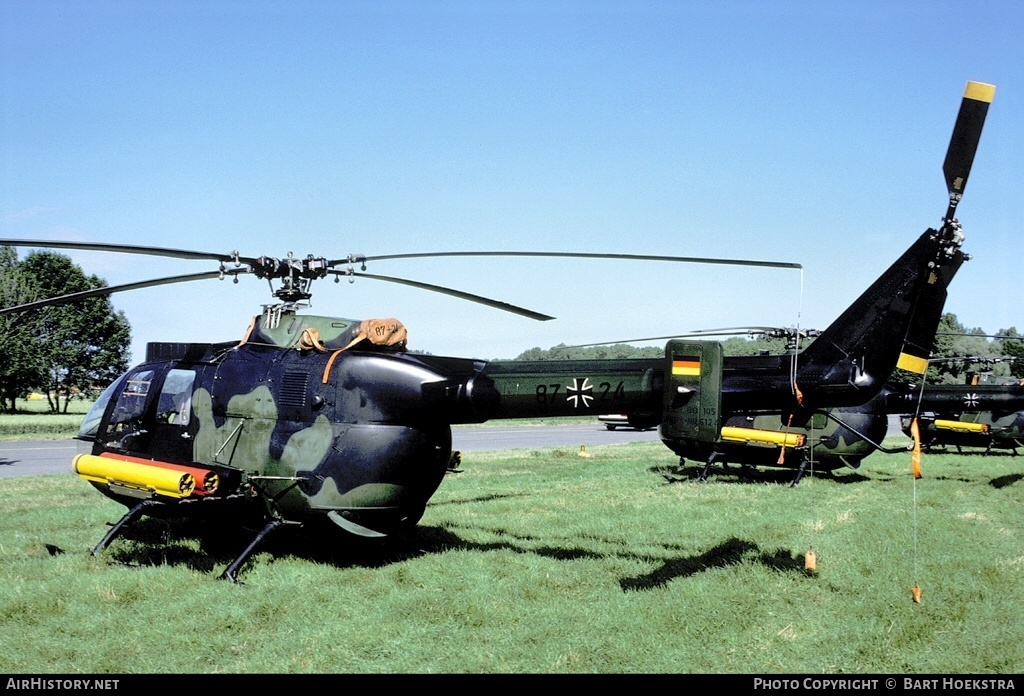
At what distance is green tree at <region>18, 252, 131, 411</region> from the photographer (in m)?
49.2

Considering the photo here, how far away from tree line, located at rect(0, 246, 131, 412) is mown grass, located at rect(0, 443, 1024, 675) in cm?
3607

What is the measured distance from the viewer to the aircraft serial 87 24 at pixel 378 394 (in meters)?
7.61

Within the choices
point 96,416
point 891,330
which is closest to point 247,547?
point 96,416

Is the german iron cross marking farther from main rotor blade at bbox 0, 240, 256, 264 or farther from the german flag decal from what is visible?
main rotor blade at bbox 0, 240, 256, 264

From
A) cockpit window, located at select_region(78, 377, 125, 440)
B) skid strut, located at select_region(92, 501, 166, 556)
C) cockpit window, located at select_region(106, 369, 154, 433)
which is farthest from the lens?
cockpit window, located at select_region(78, 377, 125, 440)

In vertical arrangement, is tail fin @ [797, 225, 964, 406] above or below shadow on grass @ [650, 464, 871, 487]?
above

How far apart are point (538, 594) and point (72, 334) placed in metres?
56.3

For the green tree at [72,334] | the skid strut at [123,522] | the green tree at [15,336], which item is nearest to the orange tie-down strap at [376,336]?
the skid strut at [123,522]

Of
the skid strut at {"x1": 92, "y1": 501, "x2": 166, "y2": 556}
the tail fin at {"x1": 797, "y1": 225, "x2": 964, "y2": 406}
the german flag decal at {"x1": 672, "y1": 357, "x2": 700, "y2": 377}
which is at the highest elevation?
the tail fin at {"x1": 797, "y1": 225, "x2": 964, "y2": 406}

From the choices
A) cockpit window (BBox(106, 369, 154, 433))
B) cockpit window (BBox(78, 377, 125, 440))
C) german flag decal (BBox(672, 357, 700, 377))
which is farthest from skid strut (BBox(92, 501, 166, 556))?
german flag decal (BBox(672, 357, 700, 377))

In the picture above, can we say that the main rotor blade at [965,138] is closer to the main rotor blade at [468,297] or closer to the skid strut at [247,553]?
the main rotor blade at [468,297]

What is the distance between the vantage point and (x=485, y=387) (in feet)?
27.2

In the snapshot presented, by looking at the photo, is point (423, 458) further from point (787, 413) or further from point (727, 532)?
point (727, 532)

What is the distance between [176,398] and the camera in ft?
30.5
